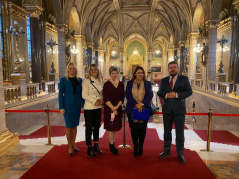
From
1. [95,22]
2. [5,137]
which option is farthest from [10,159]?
[95,22]

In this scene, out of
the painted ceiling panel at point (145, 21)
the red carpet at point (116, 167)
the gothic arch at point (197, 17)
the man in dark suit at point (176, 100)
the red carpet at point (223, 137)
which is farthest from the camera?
the painted ceiling panel at point (145, 21)

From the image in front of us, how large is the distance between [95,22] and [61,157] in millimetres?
22389

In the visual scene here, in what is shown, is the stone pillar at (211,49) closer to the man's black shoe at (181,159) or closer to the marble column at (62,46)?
the marble column at (62,46)

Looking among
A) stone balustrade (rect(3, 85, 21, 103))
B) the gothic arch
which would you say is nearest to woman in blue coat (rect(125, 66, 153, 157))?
stone balustrade (rect(3, 85, 21, 103))

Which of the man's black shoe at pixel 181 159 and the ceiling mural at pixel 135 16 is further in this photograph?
the ceiling mural at pixel 135 16

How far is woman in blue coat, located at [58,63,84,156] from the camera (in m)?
3.09

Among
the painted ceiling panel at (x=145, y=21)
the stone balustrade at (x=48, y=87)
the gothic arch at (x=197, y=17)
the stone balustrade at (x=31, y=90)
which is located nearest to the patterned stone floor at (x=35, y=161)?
the stone balustrade at (x=31, y=90)

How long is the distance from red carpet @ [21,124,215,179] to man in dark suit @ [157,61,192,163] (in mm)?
275

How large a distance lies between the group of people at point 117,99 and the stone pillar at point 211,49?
11357 millimetres

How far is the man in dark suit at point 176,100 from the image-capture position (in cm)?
294

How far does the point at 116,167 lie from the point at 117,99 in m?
1.13

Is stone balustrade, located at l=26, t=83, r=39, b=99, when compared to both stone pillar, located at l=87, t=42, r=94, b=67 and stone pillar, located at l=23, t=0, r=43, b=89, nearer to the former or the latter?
stone pillar, located at l=23, t=0, r=43, b=89

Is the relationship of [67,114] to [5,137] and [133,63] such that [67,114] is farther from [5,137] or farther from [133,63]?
[133,63]

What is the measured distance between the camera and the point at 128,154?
3262 millimetres
